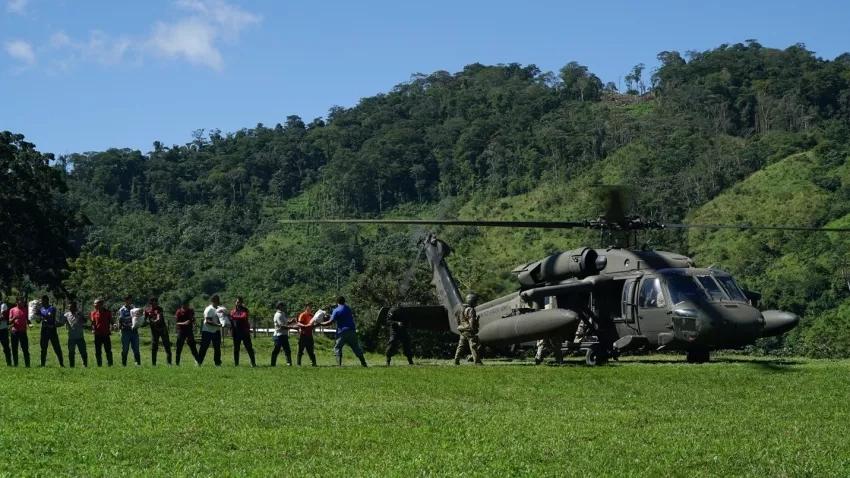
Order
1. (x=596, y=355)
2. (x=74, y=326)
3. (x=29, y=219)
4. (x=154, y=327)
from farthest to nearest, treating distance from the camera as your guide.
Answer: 1. (x=29, y=219)
2. (x=154, y=327)
3. (x=596, y=355)
4. (x=74, y=326)

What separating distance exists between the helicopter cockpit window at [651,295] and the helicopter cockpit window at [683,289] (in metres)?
0.24

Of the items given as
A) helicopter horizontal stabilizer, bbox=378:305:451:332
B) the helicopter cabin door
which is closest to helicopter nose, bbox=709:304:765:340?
the helicopter cabin door

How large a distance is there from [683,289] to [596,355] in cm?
243

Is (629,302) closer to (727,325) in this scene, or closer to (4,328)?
(727,325)

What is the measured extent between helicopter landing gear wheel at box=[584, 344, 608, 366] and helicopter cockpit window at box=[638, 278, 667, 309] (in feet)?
4.27

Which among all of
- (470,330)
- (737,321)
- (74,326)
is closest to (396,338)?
(470,330)

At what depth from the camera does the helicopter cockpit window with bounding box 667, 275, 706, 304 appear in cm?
2295

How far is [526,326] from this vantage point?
2422cm

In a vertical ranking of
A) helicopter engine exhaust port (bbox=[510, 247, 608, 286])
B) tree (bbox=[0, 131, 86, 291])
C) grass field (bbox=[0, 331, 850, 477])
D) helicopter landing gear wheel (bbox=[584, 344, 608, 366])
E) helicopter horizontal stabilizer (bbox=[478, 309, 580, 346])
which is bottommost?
grass field (bbox=[0, 331, 850, 477])

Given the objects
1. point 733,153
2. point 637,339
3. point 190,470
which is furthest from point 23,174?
point 733,153

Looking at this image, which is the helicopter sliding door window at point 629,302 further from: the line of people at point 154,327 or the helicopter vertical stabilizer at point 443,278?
the line of people at point 154,327

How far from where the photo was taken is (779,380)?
18.6m

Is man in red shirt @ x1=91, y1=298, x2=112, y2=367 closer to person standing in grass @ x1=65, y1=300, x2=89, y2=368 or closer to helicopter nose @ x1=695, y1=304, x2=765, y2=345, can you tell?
person standing in grass @ x1=65, y1=300, x2=89, y2=368

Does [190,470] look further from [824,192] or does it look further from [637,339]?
[824,192]
